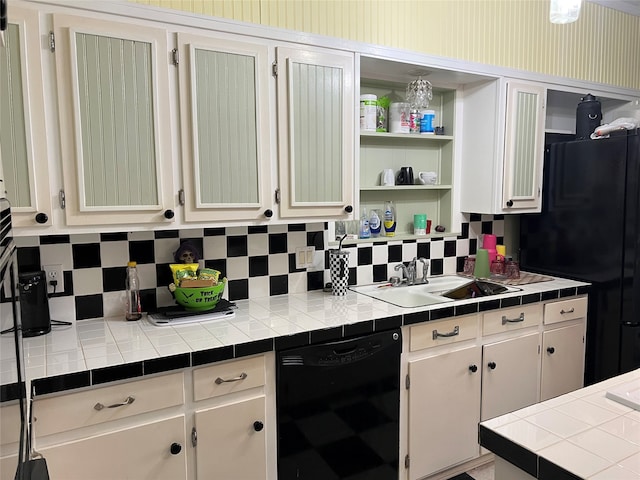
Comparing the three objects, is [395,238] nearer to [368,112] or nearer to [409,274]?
[409,274]

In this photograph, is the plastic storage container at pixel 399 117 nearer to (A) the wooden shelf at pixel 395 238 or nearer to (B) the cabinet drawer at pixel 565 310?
(A) the wooden shelf at pixel 395 238

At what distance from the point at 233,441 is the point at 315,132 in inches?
52.1

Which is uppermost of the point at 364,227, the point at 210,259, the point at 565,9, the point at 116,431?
the point at 565,9

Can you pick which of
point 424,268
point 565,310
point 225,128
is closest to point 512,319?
point 565,310

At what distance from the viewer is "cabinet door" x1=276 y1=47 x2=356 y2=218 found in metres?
2.01

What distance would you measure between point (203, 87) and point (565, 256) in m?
2.32

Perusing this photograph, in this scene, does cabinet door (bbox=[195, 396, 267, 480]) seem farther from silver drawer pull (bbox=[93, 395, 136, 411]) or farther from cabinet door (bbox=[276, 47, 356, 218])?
cabinet door (bbox=[276, 47, 356, 218])

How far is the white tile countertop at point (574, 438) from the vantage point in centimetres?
88

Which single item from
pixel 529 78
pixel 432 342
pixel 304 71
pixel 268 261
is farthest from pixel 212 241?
pixel 529 78

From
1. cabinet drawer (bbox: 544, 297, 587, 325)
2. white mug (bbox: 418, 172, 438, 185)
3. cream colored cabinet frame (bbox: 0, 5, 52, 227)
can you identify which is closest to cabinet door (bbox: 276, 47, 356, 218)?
white mug (bbox: 418, 172, 438, 185)

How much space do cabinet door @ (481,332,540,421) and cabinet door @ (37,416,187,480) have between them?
151 centimetres

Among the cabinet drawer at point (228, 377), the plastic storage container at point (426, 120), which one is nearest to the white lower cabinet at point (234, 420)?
the cabinet drawer at point (228, 377)

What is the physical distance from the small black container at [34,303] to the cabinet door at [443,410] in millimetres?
1530

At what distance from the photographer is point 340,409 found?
6.11 feet
